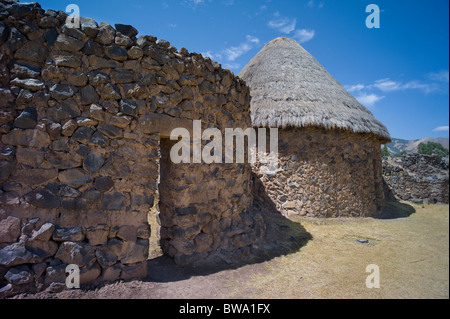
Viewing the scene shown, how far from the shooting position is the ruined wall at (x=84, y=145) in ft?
8.97

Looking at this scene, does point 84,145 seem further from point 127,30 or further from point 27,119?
point 127,30

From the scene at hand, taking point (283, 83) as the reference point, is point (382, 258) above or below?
below

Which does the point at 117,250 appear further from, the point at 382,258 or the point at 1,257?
the point at 382,258

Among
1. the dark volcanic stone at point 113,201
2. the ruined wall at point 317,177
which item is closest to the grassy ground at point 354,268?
the ruined wall at point 317,177

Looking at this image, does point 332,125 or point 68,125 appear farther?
point 332,125

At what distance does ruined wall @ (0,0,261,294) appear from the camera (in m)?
2.73

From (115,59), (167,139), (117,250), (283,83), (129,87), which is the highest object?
(283,83)

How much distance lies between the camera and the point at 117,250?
3.15m

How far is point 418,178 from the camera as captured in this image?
1230 centimetres

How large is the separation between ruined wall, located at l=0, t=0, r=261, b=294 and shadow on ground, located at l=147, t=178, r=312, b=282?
0.22 meters

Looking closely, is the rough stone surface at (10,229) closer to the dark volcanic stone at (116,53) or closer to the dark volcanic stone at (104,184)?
the dark volcanic stone at (104,184)
